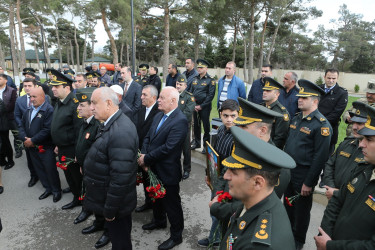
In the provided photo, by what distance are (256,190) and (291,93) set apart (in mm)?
3939

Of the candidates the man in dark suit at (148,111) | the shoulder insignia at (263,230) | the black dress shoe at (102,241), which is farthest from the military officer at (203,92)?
the shoulder insignia at (263,230)

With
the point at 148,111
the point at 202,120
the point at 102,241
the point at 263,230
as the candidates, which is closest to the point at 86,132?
the point at 148,111

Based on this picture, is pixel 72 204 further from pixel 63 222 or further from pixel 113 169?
pixel 113 169

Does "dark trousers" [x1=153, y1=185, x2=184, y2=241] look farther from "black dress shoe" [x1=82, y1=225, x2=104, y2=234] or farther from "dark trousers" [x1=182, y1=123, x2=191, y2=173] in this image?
"dark trousers" [x1=182, y1=123, x2=191, y2=173]

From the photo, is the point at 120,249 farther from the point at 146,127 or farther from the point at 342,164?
the point at 342,164

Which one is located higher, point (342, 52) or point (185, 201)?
point (342, 52)

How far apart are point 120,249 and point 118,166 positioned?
106 centimetres

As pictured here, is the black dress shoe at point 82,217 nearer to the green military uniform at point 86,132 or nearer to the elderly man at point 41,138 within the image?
the elderly man at point 41,138

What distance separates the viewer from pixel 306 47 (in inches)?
1731

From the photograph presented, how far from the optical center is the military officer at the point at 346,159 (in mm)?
2455

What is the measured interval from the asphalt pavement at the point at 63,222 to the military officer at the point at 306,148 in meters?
0.58

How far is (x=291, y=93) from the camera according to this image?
4770mm

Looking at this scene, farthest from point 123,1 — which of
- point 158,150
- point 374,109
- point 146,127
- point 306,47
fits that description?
point 306,47

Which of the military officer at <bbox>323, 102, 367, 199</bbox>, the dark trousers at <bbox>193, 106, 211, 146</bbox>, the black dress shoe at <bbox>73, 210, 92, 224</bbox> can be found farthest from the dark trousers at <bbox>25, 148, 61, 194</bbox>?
the military officer at <bbox>323, 102, 367, 199</bbox>
